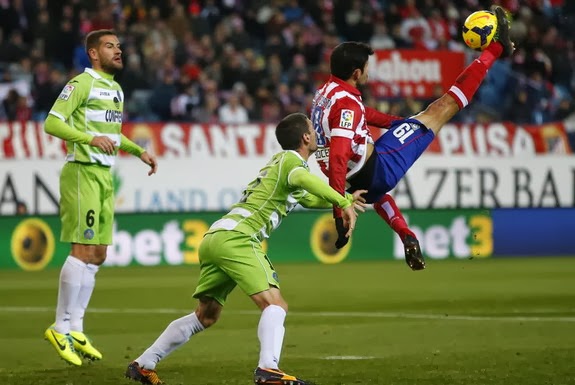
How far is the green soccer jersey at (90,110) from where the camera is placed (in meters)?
10.0

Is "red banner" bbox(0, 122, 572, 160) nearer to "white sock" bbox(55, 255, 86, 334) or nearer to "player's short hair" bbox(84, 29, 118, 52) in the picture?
"player's short hair" bbox(84, 29, 118, 52)

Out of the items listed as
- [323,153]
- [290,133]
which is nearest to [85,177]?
[323,153]

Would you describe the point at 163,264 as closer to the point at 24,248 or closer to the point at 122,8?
the point at 24,248

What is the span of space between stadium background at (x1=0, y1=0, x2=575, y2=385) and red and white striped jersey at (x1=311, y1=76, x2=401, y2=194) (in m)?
2.71

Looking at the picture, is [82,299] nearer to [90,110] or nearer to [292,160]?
[90,110]

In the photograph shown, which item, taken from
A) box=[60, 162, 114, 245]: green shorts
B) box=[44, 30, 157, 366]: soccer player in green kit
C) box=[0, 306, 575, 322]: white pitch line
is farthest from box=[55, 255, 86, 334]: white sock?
box=[0, 306, 575, 322]: white pitch line

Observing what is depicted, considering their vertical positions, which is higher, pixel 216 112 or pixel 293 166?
pixel 216 112

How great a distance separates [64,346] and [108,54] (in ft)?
7.78

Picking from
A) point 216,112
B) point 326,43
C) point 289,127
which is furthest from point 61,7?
point 289,127

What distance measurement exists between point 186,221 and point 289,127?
1182 cm

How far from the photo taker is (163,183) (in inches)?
816

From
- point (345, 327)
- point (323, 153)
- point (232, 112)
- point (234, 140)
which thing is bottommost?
point (345, 327)

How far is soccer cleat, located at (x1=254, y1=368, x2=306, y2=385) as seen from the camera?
768 centimetres

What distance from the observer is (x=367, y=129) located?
33.7ft
